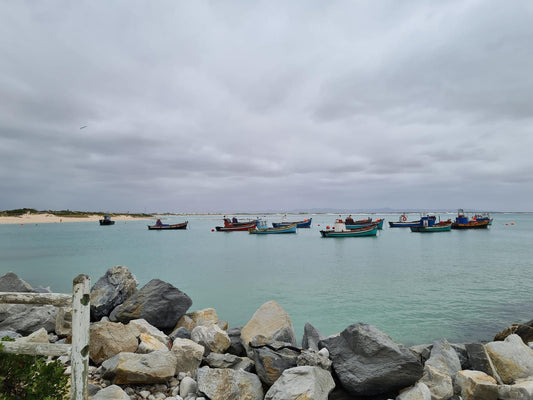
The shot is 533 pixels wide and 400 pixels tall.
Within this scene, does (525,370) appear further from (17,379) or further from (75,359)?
(17,379)

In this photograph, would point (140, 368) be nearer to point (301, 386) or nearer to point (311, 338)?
point (301, 386)

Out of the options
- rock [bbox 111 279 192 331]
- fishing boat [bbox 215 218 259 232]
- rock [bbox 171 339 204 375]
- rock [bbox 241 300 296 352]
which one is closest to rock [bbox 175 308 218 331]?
rock [bbox 111 279 192 331]

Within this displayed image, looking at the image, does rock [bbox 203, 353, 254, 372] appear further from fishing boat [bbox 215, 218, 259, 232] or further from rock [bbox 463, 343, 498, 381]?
fishing boat [bbox 215, 218, 259, 232]

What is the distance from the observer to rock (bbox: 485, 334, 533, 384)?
652 centimetres

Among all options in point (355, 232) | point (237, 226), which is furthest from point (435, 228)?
point (237, 226)

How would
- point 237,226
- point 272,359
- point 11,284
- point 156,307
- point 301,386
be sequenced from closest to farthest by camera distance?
1. point 301,386
2. point 272,359
3. point 156,307
4. point 11,284
5. point 237,226

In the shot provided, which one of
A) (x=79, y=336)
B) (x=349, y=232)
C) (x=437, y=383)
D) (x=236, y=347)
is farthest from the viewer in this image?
(x=349, y=232)

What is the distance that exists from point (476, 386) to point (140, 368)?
19.1 feet

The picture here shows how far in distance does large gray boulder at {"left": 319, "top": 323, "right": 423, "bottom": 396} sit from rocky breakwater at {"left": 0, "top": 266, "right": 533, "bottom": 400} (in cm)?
2

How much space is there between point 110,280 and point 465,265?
31.5 metres

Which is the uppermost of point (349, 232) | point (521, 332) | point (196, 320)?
point (196, 320)

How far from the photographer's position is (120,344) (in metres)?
6.62

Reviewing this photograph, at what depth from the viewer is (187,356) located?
6.46 m

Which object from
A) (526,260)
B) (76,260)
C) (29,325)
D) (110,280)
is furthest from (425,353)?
(76,260)
